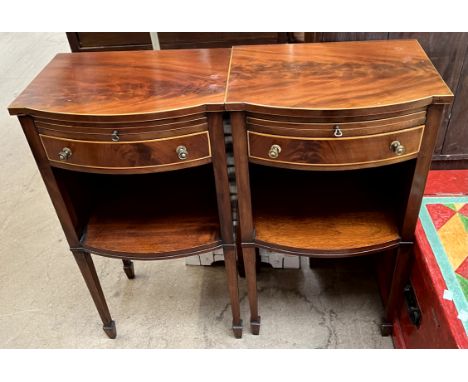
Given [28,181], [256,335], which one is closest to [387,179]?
[256,335]

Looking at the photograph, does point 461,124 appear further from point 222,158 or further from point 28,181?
point 28,181

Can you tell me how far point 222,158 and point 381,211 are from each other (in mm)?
463

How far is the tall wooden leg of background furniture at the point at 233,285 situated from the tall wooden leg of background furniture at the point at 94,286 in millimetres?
362

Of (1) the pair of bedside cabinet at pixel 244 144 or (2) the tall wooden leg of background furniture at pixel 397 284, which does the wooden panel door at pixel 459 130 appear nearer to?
(1) the pair of bedside cabinet at pixel 244 144

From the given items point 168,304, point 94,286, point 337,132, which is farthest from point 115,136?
point 168,304

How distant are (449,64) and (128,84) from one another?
2.63 ft

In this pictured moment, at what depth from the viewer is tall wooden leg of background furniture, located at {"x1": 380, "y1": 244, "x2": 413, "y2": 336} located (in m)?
1.04

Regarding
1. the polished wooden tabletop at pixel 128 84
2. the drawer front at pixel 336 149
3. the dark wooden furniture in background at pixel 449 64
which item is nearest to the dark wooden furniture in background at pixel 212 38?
the dark wooden furniture in background at pixel 449 64

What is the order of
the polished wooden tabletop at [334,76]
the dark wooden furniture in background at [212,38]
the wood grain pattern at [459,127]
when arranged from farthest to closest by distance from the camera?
1. the dark wooden furniture in background at [212,38]
2. the wood grain pattern at [459,127]
3. the polished wooden tabletop at [334,76]

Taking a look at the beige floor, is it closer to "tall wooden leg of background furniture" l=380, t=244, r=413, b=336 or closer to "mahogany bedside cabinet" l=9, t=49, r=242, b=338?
"tall wooden leg of background furniture" l=380, t=244, r=413, b=336

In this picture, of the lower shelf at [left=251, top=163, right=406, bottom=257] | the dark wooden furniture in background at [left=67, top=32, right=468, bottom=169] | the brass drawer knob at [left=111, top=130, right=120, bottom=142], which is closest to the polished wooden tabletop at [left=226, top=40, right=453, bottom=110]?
the dark wooden furniture in background at [left=67, top=32, right=468, bottom=169]

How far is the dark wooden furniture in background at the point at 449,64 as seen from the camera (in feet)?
3.44
